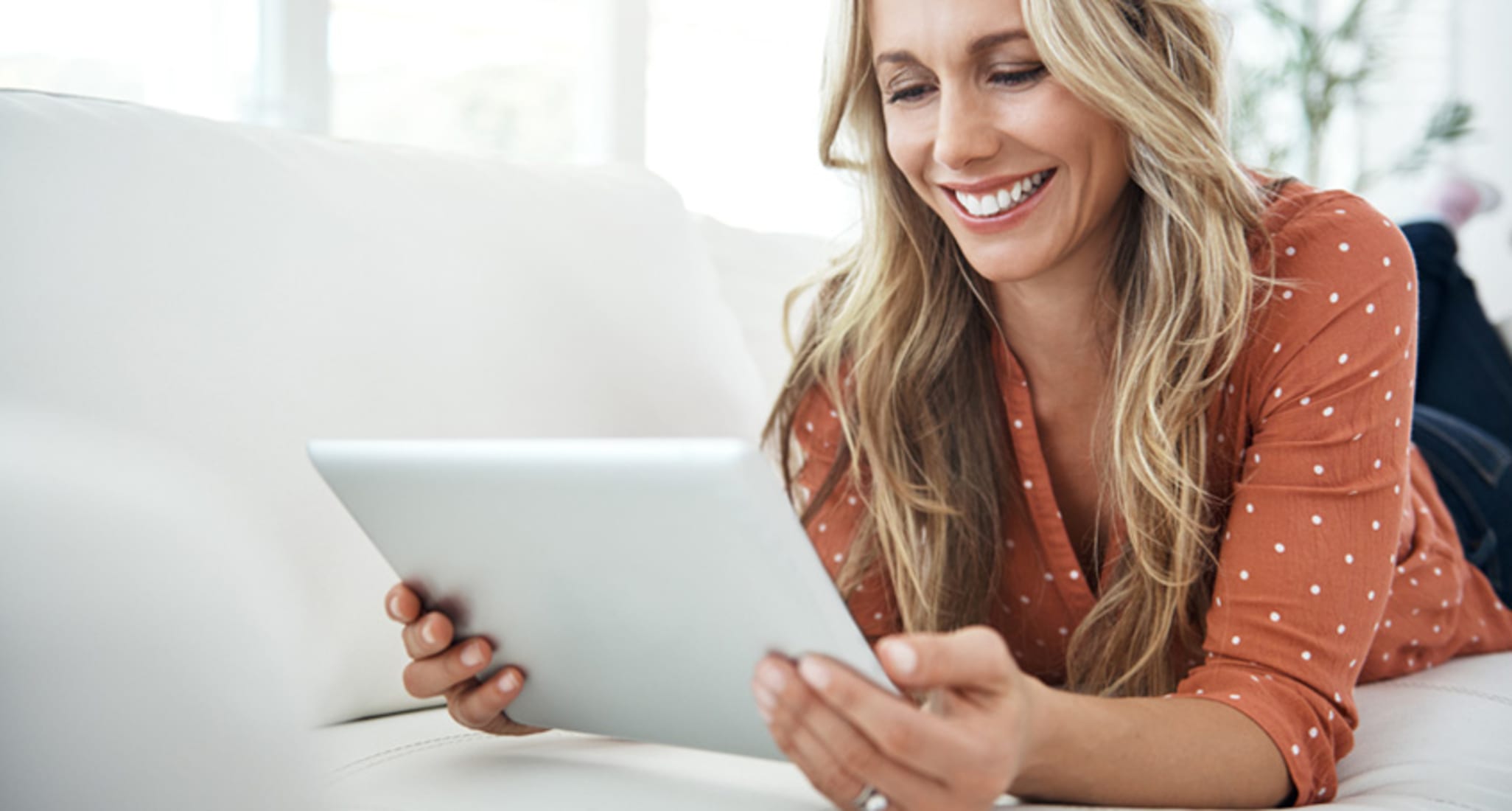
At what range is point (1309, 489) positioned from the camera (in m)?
1.03

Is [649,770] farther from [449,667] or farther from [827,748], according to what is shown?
[827,748]

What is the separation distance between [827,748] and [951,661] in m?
0.08

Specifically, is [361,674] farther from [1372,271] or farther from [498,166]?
[1372,271]

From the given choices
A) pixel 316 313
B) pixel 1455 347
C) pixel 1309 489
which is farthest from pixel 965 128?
pixel 1455 347

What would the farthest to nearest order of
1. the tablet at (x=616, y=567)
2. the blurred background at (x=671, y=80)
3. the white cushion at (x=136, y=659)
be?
1. the blurred background at (x=671, y=80)
2. the tablet at (x=616, y=567)
3. the white cushion at (x=136, y=659)

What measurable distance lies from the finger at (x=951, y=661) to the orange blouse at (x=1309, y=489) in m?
0.32

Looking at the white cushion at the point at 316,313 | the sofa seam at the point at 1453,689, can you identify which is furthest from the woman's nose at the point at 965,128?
the sofa seam at the point at 1453,689

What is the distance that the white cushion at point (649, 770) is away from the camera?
875 millimetres

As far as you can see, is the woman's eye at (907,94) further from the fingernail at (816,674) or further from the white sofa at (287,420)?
the fingernail at (816,674)

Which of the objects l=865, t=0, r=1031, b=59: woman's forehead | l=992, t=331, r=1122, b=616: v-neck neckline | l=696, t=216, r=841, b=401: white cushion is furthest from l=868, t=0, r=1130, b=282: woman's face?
l=696, t=216, r=841, b=401: white cushion

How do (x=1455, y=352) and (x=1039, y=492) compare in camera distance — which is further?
(x=1455, y=352)

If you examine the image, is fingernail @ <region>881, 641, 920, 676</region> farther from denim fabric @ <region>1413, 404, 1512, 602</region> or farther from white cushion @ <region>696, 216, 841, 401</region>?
denim fabric @ <region>1413, 404, 1512, 602</region>

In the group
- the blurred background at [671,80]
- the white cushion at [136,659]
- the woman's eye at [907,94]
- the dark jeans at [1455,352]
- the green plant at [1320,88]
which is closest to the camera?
the white cushion at [136,659]

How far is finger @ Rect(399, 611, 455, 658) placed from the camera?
94 cm
